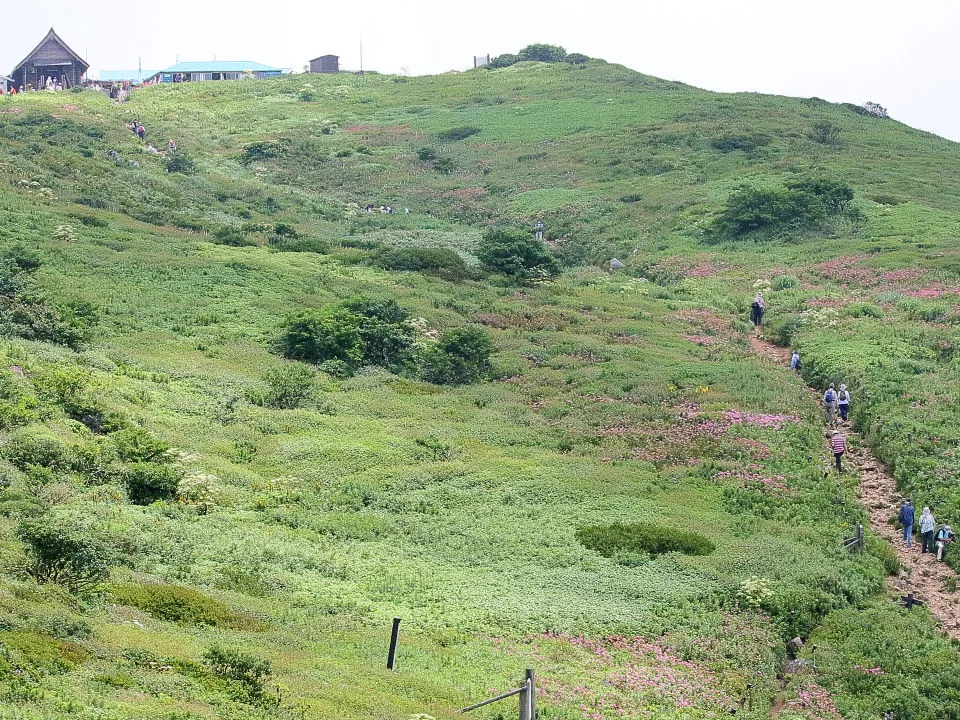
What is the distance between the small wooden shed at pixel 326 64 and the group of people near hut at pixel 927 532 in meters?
131

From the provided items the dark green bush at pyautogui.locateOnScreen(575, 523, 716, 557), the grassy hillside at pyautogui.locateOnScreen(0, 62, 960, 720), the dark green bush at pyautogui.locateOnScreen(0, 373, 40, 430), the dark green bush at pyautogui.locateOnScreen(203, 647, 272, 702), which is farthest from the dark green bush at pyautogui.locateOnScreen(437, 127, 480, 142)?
the dark green bush at pyautogui.locateOnScreen(203, 647, 272, 702)

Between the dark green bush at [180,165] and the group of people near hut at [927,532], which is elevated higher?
the dark green bush at [180,165]

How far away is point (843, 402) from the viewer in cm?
4075

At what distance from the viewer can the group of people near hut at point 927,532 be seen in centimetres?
3039

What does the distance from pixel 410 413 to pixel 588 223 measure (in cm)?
4105

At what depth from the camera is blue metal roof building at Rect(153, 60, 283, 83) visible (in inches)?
Result: 5782

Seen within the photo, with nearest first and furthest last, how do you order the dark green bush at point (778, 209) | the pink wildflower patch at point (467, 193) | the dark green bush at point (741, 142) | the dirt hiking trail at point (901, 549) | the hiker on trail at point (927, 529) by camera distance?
the dirt hiking trail at point (901, 549) → the hiker on trail at point (927, 529) → the dark green bush at point (778, 209) → the pink wildflower patch at point (467, 193) → the dark green bush at point (741, 142)

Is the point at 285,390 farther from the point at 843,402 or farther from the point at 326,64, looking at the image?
the point at 326,64

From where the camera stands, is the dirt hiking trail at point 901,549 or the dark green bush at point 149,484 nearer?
the dirt hiking trail at point 901,549

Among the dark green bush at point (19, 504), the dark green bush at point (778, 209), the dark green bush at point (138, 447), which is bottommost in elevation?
the dark green bush at point (19, 504)

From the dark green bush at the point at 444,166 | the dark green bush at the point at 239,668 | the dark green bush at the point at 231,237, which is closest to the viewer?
the dark green bush at the point at 239,668

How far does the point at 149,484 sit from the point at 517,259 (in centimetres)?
3568

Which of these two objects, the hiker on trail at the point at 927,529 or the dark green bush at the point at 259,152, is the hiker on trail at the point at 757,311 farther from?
the dark green bush at the point at 259,152

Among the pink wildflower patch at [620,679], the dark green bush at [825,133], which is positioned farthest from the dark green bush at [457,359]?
the dark green bush at [825,133]
